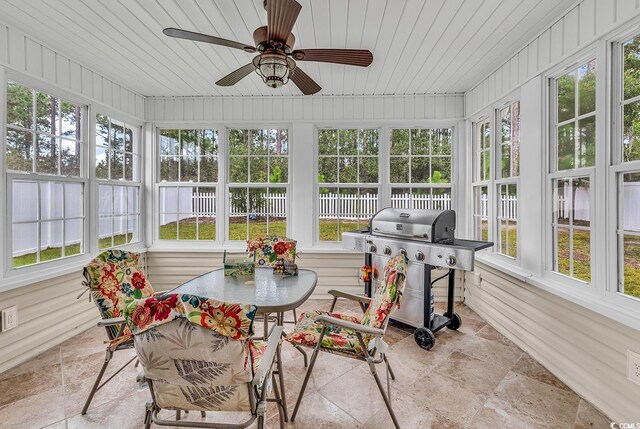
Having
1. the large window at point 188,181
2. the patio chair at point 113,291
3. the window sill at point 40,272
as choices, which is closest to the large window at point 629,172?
the patio chair at point 113,291

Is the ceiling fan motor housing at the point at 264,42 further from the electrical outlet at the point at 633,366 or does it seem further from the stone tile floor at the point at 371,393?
the electrical outlet at the point at 633,366

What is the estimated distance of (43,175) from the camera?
2.69m

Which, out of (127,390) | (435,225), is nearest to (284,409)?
(127,390)

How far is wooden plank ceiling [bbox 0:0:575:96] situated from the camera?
210 cm

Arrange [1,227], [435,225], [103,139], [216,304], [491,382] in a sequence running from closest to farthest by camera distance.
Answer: [216,304]
[491,382]
[1,227]
[435,225]
[103,139]

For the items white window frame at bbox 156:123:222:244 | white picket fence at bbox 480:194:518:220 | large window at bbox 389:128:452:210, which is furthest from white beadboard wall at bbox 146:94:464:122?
white picket fence at bbox 480:194:518:220

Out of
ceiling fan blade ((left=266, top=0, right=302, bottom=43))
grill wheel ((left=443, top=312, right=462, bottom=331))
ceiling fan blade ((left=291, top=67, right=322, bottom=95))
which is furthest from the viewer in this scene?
grill wheel ((left=443, top=312, right=462, bottom=331))

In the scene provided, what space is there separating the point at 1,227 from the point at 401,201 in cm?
405

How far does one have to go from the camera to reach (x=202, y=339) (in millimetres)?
1092

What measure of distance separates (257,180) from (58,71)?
226cm

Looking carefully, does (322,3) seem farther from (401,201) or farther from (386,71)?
(401,201)

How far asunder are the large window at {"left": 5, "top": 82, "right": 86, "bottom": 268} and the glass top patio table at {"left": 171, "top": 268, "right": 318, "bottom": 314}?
170 cm

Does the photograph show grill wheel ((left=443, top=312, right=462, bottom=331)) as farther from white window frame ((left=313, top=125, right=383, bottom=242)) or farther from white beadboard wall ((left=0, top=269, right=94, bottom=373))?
white beadboard wall ((left=0, top=269, right=94, bottom=373))

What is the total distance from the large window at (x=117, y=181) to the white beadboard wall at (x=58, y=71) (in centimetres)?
26
